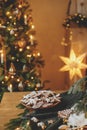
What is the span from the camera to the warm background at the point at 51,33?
15.5ft

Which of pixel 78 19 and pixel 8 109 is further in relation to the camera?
pixel 78 19

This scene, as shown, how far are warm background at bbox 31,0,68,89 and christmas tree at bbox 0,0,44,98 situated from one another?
1012 mm

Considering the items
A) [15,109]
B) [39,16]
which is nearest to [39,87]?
[39,16]

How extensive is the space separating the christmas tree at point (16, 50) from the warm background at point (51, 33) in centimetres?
101

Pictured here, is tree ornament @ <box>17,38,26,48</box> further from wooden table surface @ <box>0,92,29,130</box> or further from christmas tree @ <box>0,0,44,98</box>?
wooden table surface @ <box>0,92,29,130</box>

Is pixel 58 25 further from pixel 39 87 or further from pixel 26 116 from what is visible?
pixel 26 116

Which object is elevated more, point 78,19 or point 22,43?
point 78,19

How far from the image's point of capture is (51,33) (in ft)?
15.9

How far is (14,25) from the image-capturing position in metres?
3.59

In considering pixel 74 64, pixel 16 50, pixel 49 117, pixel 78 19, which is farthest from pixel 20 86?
pixel 49 117

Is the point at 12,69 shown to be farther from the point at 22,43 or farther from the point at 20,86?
the point at 22,43

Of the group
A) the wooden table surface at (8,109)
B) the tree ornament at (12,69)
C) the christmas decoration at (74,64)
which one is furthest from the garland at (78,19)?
the wooden table surface at (8,109)

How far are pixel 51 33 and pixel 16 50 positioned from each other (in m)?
1.35

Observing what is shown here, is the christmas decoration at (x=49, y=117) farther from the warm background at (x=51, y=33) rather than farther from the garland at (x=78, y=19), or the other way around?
the warm background at (x=51, y=33)
